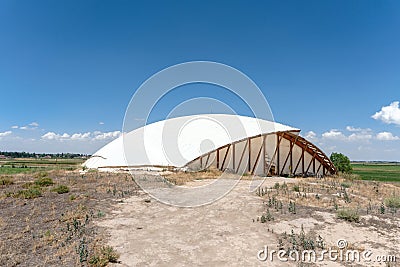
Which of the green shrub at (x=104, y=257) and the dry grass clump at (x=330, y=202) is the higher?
the dry grass clump at (x=330, y=202)

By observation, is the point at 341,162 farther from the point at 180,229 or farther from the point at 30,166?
the point at 30,166

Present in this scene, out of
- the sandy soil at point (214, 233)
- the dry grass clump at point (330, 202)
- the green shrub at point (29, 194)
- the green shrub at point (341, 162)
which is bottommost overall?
the sandy soil at point (214, 233)

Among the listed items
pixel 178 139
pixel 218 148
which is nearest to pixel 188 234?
pixel 218 148

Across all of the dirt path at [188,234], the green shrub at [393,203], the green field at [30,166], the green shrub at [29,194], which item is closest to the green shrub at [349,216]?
the dirt path at [188,234]

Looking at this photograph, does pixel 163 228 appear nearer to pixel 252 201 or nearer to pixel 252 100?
pixel 252 201

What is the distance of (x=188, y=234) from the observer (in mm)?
9414

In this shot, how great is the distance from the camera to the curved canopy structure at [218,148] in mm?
26297

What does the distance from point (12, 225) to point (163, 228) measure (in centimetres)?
521

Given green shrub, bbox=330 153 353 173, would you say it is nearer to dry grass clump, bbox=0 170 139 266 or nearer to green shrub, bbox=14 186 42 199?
dry grass clump, bbox=0 170 139 266

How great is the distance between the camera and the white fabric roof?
26266mm

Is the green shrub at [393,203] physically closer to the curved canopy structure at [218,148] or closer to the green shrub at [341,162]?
the curved canopy structure at [218,148]

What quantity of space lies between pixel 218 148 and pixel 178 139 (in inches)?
176

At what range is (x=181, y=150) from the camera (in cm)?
2658

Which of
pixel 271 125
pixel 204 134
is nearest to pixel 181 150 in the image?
pixel 204 134
